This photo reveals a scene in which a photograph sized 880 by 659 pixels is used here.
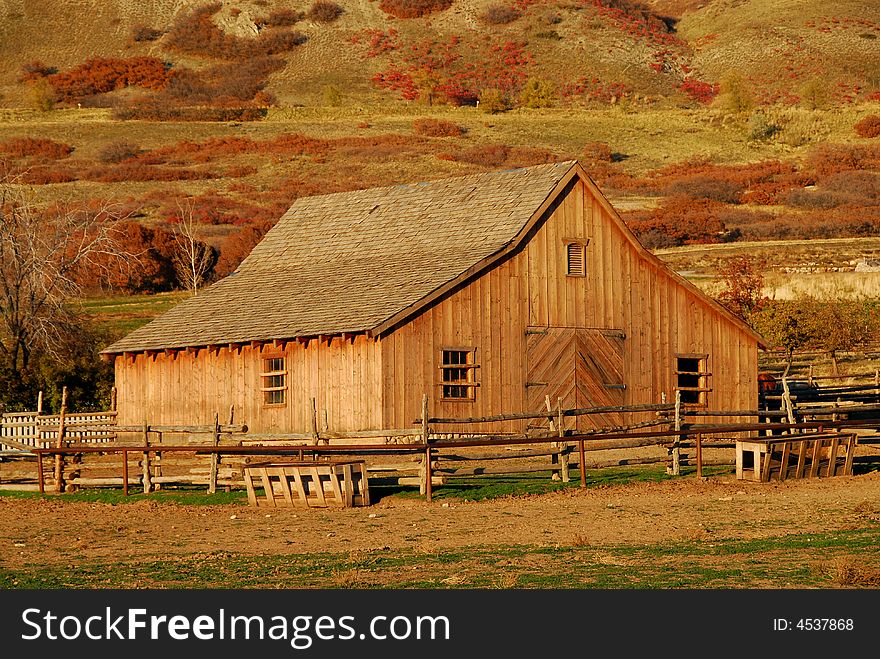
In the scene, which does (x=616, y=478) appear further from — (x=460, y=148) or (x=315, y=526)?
(x=460, y=148)

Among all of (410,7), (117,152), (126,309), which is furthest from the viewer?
(410,7)

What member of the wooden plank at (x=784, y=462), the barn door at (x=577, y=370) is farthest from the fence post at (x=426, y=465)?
the barn door at (x=577, y=370)

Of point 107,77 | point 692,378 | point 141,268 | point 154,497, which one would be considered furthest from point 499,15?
point 154,497

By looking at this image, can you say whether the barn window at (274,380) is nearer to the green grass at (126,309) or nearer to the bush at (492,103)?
the green grass at (126,309)

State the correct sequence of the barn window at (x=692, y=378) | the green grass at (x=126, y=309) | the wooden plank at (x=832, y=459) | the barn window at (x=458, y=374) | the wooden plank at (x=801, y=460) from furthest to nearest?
1. the green grass at (x=126, y=309)
2. the barn window at (x=692, y=378)
3. the barn window at (x=458, y=374)
4. the wooden plank at (x=832, y=459)
5. the wooden plank at (x=801, y=460)

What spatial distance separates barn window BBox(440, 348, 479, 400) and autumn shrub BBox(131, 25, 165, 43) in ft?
428

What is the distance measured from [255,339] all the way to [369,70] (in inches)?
4428

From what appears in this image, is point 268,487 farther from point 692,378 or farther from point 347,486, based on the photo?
point 692,378

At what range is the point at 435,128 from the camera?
4390 inches

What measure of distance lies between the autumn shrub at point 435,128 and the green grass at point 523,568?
9223cm

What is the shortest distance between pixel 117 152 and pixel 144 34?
55734 mm

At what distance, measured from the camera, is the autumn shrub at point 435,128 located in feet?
363

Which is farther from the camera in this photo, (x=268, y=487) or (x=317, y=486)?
(x=268, y=487)

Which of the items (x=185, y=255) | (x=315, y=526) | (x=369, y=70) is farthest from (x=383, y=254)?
(x=369, y=70)
